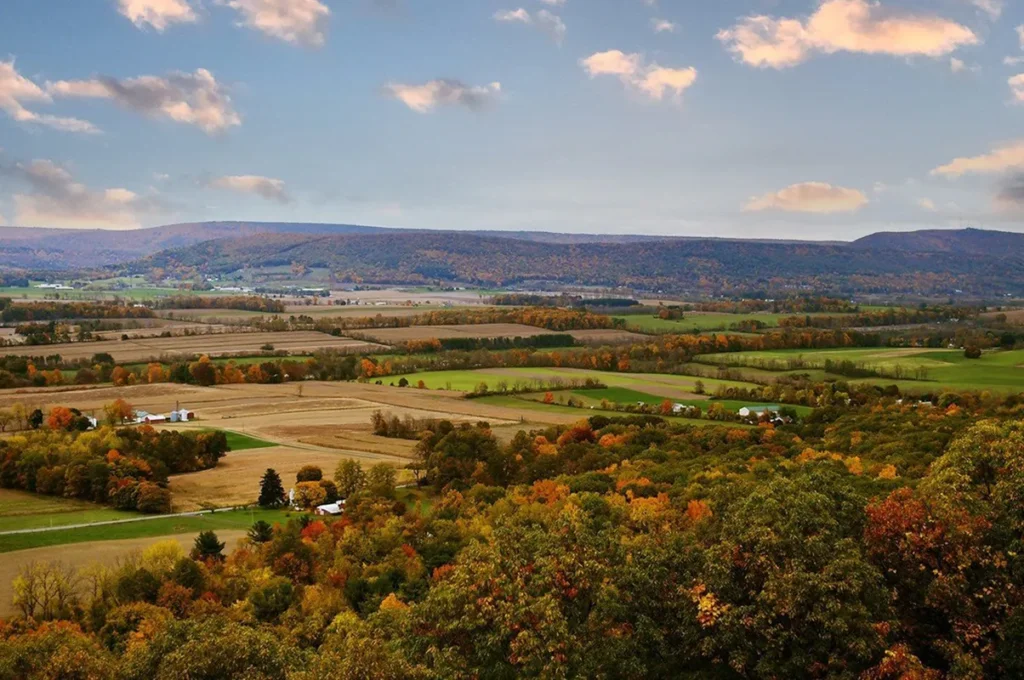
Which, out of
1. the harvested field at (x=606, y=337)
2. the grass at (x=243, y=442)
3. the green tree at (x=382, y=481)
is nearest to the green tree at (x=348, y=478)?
the green tree at (x=382, y=481)

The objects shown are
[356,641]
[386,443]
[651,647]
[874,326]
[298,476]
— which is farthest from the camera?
[874,326]

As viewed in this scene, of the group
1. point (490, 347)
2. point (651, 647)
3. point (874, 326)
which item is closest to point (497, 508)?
point (651, 647)

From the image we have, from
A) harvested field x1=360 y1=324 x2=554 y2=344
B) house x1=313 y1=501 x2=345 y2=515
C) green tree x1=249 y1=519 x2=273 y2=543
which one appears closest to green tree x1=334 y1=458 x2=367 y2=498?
house x1=313 y1=501 x2=345 y2=515

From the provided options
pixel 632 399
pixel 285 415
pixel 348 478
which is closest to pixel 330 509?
pixel 348 478

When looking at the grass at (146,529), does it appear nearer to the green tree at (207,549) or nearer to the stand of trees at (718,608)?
the green tree at (207,549)

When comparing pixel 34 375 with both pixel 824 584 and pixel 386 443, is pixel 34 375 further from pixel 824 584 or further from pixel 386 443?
pixel 824 584
